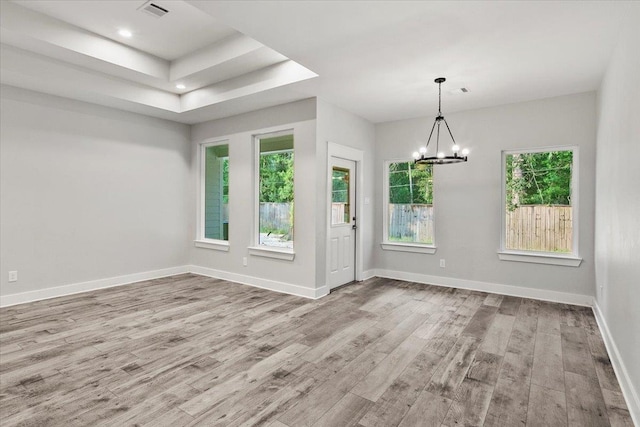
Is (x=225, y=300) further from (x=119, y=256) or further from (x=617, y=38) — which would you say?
(x=617, y=38)

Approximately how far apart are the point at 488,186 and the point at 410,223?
1363 mm

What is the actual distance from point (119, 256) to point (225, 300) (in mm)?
2149

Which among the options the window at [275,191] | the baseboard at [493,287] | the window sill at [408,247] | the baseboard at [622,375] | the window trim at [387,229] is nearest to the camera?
the baseboard at [622,375]

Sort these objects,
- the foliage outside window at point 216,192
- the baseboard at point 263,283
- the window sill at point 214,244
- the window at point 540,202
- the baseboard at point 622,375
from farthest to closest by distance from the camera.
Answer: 1. the foliage outside window at point 216,192
2. the window sill at point 214,244
3. the baseboard at point 263,283
4. the window at point 540,202
5. the baseboard at point 622,375

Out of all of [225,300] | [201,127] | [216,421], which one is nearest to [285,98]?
[201,127]

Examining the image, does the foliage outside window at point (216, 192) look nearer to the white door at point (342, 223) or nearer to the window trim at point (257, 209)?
the window trim at point (257, 209)

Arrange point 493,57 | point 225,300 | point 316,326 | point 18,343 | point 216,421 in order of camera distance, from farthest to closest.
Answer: point 225,300 < point 316,326 < point 493,57 < point 18,343 < point 216,421

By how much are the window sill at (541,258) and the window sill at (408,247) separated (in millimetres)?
1025

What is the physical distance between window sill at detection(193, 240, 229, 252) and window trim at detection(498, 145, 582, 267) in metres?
4.37

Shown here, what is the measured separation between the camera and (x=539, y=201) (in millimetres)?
4746

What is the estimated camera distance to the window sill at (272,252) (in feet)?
16.2

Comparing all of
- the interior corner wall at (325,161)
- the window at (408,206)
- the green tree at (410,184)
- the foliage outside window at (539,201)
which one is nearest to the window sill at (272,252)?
the interior corner wall at (325,161)

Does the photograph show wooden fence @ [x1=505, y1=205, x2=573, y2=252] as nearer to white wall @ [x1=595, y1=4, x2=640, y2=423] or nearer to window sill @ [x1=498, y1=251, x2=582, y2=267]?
window sill @ [x1=498, y1=251, x2=582, y2=267]

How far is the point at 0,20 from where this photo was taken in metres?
3.25
